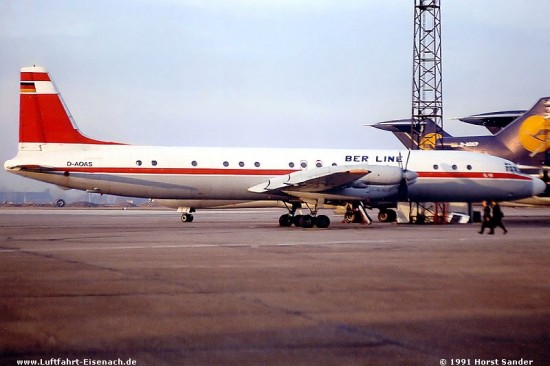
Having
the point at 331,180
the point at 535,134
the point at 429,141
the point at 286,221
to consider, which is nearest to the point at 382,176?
the point at 331,180

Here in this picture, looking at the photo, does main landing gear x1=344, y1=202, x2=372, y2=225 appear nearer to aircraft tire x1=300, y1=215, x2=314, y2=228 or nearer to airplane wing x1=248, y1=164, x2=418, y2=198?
airplane wing x1=248, y1=164, x2=418, y2=198

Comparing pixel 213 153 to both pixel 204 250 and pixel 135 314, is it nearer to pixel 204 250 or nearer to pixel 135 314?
pixel 204 250

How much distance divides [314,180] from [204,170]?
525 centimetres

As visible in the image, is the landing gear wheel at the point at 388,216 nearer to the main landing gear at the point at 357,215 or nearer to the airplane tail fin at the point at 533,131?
the main landing gear at the point at 357,215

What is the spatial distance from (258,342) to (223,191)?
2247 centimetres

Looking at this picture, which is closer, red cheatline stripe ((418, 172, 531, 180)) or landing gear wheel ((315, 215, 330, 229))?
landing gear wheel ((315, 215, 330, 229))

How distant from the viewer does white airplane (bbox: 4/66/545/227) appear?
27.0 meters

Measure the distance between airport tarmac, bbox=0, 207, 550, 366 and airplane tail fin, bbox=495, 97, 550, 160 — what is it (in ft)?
81.0

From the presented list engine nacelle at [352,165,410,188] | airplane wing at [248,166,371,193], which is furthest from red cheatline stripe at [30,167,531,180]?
engine nacelle at [352,165,410,188]

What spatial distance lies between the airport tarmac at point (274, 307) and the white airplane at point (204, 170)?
472 inches

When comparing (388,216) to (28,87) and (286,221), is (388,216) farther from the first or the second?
(28,87)

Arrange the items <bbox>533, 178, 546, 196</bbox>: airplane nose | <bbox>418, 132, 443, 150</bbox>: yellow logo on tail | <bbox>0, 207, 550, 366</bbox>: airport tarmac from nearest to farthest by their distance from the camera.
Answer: <bbox>0, 207, 550, 366</bbox>: airport tarmac
<bbox>533, 178, 546, 196</bbox>: airplane nose
<bbox>418, 132, 443, 150</bbox>: yellow logo on tail

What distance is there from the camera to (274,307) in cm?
798

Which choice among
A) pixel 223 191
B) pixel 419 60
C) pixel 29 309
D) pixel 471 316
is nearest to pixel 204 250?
pixel 29 309
